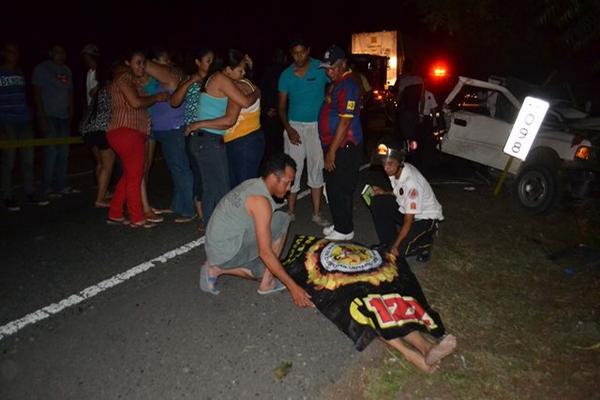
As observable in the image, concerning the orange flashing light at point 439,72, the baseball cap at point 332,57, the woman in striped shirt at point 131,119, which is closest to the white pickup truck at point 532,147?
the baseball cap at point 332,57

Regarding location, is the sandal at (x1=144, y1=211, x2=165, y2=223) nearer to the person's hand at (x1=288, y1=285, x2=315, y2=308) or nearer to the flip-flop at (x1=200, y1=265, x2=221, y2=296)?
the flip-flop at (x1=200, y1=265, x2=221, y2=296)

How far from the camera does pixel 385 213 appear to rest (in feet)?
14.9

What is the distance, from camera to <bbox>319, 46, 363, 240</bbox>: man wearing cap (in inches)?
168

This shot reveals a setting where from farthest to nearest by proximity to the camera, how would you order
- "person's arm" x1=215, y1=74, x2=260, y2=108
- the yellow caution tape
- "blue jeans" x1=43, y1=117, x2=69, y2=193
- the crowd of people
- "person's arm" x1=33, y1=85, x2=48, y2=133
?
"blue jeans" x1=43, y1=117, x2=69, y2=193 < "person's arm" x1=33, y1=85, x2=48, y2=133 < the yellow caution tape < "person's arm" x1=215, y1=74, x2=260, y2=108 < the crowd of people

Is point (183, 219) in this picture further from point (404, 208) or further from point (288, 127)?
point (404, 208)

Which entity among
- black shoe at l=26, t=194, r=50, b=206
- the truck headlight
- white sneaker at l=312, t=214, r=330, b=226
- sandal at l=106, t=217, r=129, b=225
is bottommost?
black shoe at l=26, t=194, r=50, b=206

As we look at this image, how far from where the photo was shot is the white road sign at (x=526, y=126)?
593 centimetres

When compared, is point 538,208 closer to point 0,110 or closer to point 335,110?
point 335,110

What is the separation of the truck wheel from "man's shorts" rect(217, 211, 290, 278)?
398 centimetres

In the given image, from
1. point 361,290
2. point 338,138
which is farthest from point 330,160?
point 361,290

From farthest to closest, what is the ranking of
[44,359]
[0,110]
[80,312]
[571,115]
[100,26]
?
[100,26]
[571,115]
[0,110]
[80,312]
[44,359]

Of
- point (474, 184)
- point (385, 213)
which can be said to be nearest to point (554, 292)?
point (385, 213)

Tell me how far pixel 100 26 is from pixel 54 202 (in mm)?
9693

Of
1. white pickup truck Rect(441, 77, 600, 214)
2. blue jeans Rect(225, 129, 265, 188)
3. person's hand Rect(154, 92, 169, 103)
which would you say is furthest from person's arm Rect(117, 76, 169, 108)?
white pickup truck Rect(441, 77, 600, 214)
